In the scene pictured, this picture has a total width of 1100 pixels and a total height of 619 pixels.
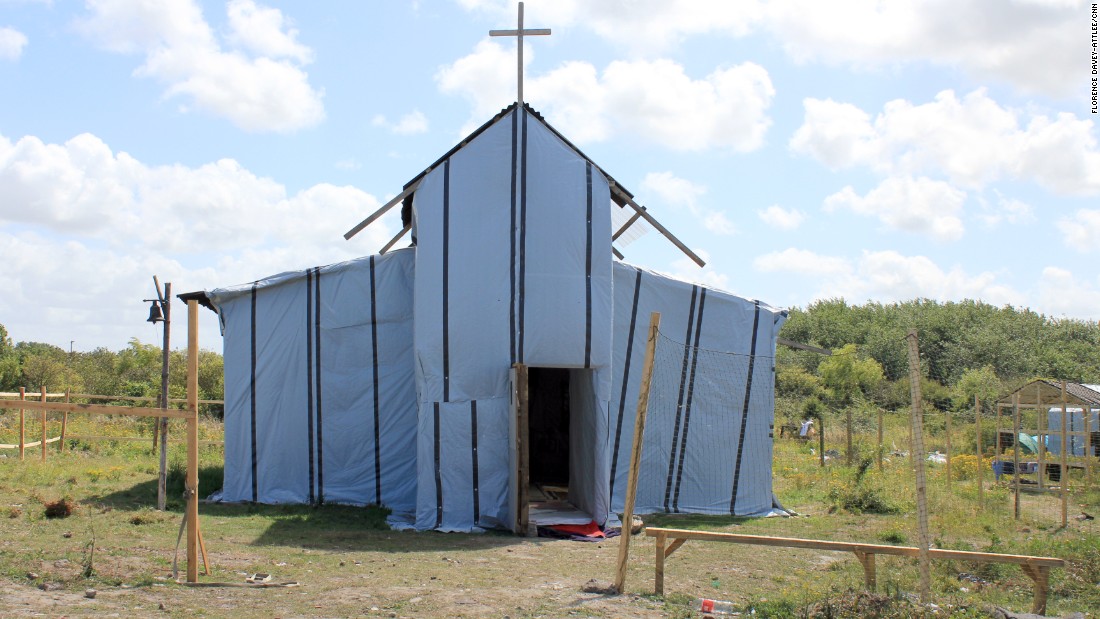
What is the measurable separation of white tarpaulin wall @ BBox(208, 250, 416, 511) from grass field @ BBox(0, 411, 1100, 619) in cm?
71

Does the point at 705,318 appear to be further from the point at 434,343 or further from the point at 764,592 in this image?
the point at 764,592

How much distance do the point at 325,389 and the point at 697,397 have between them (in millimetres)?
5290

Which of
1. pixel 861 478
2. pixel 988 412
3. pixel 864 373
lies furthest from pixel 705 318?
pixel 864 373

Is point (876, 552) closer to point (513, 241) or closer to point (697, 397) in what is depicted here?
point (513, 241)

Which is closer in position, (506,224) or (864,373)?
(506,224)

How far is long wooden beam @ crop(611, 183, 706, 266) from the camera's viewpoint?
13039mm

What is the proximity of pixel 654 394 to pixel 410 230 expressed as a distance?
4.30 m

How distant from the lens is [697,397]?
45.6 ft

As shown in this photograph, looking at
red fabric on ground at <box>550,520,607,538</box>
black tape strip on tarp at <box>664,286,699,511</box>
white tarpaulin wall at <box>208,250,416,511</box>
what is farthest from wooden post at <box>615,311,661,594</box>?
white tarpaulin wall at <box>208,250,416,511</box>

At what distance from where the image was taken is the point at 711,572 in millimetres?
9156

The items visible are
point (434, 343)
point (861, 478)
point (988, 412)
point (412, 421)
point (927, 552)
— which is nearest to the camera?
point (927, 552)

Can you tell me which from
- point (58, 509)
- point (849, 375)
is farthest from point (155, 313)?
point (849, 375)

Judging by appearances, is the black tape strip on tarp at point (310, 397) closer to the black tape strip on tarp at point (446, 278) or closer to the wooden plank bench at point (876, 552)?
the black tape strip on tarp at point (446, 278)

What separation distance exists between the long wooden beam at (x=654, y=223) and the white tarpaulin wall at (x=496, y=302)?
0.55 m
